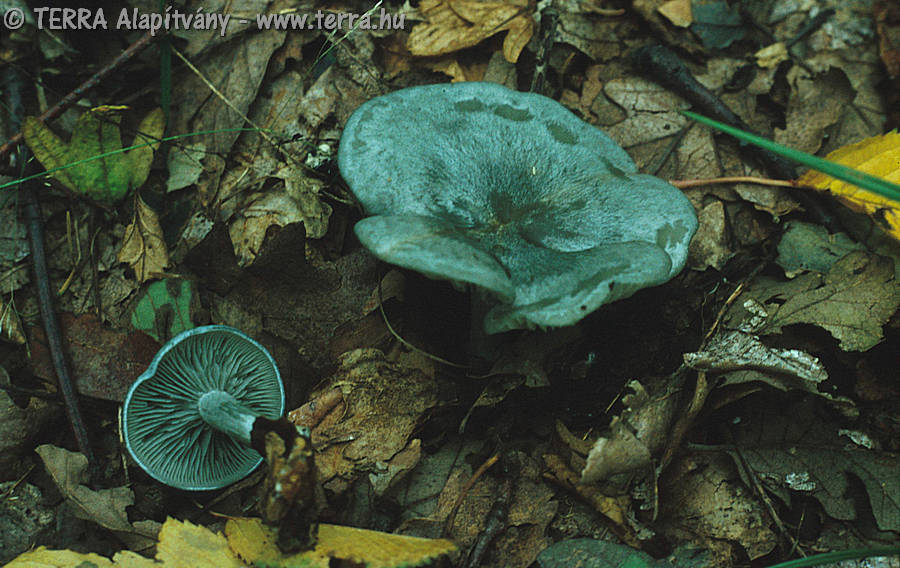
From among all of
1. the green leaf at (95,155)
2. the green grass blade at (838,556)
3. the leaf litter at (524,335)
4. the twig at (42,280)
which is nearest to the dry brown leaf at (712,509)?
the leaf litter at (524,335)

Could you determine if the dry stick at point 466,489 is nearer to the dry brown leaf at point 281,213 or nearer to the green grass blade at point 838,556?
the green grass blade at point 838,556

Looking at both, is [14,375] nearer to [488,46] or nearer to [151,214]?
[151,214]

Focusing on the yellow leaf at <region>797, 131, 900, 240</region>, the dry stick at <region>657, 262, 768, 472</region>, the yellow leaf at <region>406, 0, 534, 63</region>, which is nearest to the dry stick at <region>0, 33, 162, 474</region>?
the yellow leaf at <region>406, 0, 534, 63</region>

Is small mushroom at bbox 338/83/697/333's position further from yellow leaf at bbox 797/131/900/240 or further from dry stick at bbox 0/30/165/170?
dry stick at bbox 0/30/165/170

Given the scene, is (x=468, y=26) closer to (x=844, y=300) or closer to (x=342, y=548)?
(x=844, y=300)

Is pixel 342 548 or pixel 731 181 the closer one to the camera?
pixel 342 548

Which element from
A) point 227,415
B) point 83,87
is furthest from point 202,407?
point 83,87

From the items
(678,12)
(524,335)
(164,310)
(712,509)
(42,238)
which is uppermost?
(678,12)
